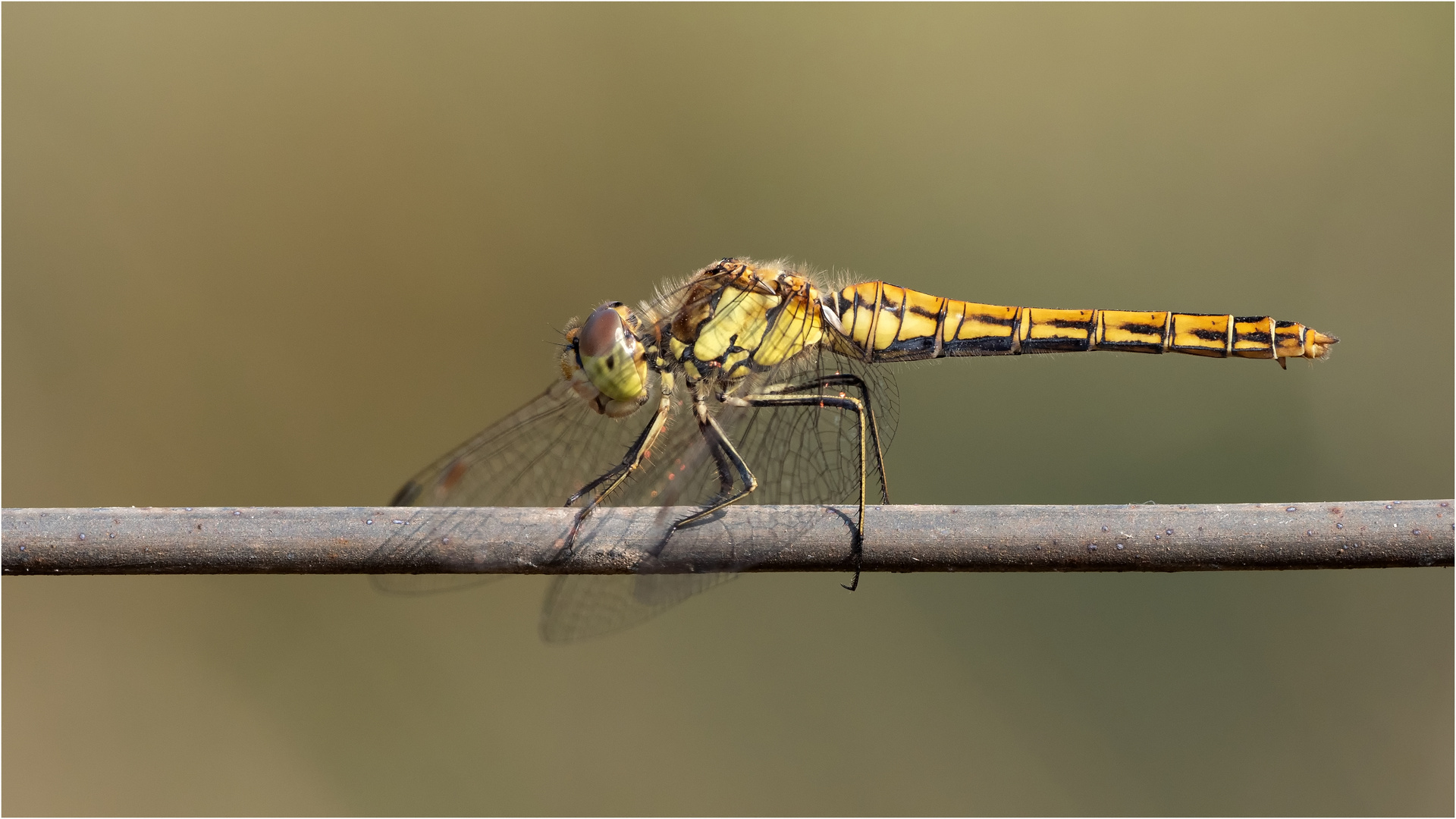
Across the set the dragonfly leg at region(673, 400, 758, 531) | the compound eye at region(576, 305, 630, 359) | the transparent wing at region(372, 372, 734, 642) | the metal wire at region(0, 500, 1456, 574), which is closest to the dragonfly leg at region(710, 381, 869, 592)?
the dragonfly leg at region(673, 400, 758, 531)

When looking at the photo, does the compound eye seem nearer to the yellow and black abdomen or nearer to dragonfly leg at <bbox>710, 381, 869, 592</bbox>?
dragonfly leg at <bbox>710, 381, 869, 592</bbox>

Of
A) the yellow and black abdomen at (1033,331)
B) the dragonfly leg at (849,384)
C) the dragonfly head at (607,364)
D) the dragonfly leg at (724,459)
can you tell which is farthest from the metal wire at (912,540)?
the yellow and black abdomen at (1033,331)

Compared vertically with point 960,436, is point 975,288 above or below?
above

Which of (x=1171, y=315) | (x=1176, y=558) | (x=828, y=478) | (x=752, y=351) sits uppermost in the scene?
(x=1171, y=315)

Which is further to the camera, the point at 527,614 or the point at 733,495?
the point at 527,614

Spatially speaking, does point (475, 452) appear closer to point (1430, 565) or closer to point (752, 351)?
point (752, 351)

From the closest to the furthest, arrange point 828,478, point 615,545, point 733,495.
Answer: point 615,545, point 733,495, point 828,478

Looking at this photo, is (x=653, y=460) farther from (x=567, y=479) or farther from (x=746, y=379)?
(x=746, y=379)

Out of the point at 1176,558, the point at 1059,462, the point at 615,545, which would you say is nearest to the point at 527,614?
the point at 1059,462
